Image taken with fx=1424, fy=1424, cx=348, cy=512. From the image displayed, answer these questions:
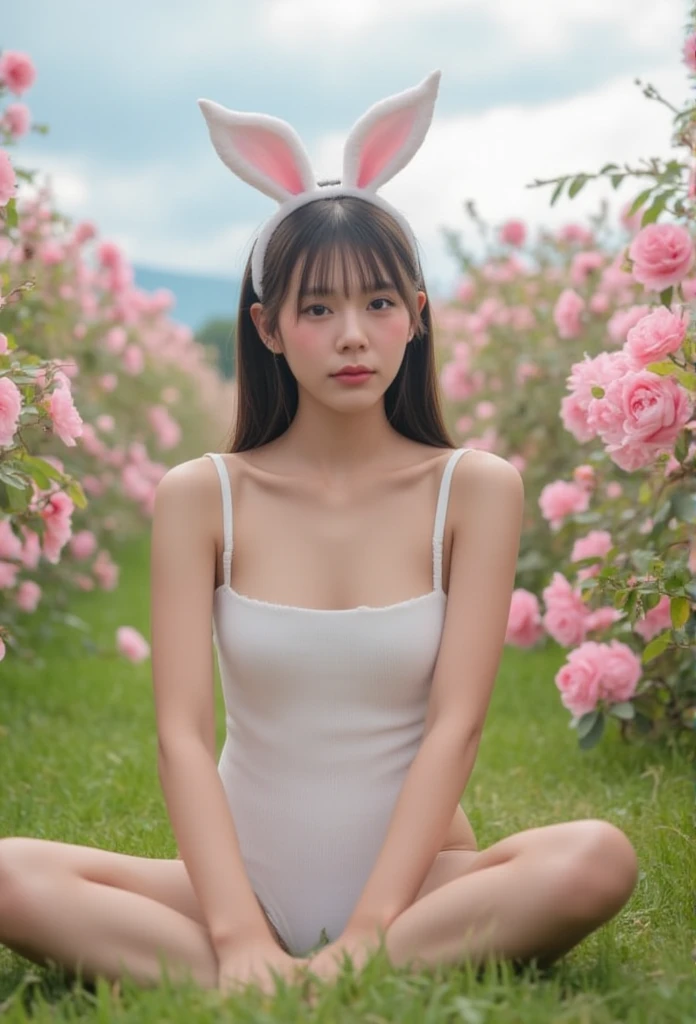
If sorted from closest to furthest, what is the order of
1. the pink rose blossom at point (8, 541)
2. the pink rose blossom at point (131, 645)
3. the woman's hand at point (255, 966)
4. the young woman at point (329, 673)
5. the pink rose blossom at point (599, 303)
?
the woman's hand at point (255, 966), the young woman at point (329, 673), the pink rose blossom at point (8, 541), the pink rose blossom at point (599, 303), the pink rose blossom at point (131, 645)

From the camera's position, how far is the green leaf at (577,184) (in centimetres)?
327

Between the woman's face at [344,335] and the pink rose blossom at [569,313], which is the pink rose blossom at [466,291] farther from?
the woman's face at [344,335]

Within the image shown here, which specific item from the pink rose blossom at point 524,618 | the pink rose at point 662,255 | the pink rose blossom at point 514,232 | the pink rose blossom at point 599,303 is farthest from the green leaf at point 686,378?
the pink rose blossom at point 514,232

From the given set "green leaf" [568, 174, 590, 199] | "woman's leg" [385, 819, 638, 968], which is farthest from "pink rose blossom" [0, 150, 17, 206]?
"woman's leg" [385, 819, 638, 968]

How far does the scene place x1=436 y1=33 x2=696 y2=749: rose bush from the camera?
2.77m

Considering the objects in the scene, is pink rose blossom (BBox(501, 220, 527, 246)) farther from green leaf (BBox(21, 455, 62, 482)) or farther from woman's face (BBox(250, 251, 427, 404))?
woman's face (BBox(250, 251, 427, 404))

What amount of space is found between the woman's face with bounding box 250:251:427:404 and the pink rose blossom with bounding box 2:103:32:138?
2.40 meters

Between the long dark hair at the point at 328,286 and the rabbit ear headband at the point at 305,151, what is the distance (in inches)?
1.5

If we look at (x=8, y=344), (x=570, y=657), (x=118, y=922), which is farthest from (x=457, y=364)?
(x=118, y=922)

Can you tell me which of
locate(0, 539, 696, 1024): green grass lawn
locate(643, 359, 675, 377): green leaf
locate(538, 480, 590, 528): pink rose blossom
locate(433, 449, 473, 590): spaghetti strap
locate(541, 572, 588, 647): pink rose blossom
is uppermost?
locate(643, 359, 675, 377): green leaf

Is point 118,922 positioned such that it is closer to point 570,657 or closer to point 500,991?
point 500,991

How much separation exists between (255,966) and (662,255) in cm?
179

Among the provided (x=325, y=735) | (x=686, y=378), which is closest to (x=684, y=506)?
(x=686, y=378)

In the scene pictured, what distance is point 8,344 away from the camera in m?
3.06
